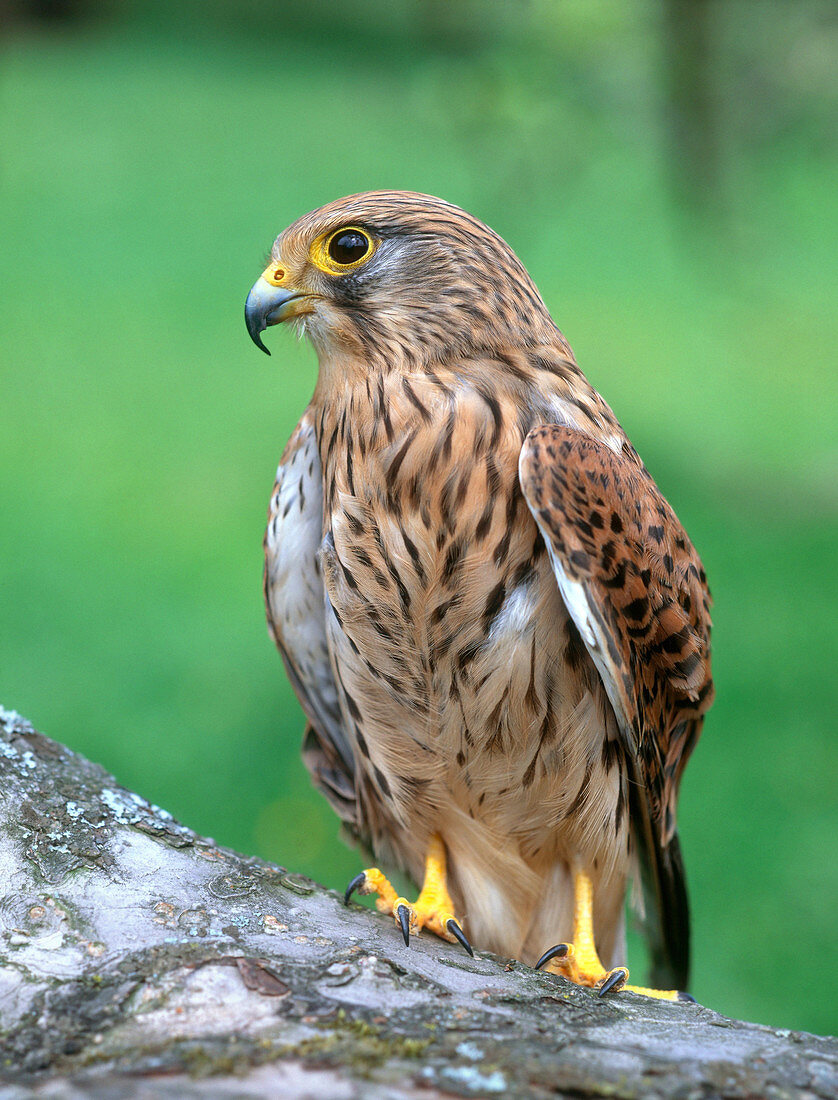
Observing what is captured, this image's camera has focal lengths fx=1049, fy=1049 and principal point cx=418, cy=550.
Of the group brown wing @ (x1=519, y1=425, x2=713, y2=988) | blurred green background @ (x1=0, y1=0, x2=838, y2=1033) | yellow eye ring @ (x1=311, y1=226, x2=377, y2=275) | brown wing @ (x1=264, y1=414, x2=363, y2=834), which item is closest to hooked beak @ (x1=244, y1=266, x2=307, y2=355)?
yellow eye ring @ (x1=311, y1=226, x2=377, y2=275)

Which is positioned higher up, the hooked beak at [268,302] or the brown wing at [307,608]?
the hooked beak at [268,302]

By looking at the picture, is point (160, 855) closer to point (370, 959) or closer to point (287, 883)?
point (287, 883)

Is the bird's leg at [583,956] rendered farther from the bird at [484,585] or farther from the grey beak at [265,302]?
the grey beak at [265,302]

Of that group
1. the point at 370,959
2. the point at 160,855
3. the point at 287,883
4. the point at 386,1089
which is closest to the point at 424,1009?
the point at 370,959

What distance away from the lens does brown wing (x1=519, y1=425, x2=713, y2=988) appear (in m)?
2.33

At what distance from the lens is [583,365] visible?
9.65m

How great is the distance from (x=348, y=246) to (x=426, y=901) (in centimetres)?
168

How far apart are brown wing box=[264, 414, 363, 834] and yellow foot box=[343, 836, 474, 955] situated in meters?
0.36

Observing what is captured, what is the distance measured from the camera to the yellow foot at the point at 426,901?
8.06 feet

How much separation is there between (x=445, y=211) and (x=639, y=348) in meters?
8.20

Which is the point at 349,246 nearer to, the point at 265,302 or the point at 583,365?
the point at 265,302

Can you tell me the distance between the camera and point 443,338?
2623 mm

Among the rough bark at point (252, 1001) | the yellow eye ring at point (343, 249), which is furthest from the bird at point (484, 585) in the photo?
the rough bark at point (252, 1001)

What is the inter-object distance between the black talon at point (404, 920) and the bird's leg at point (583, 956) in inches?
13.7
